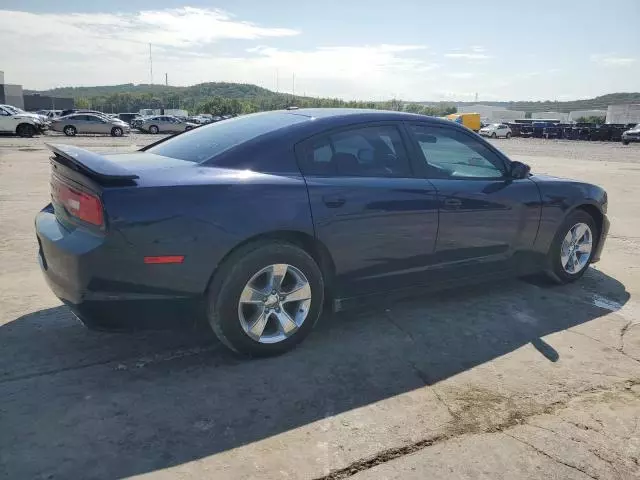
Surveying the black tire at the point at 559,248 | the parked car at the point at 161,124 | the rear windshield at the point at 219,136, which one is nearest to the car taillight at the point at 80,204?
the rear windshield at the point at 219,136

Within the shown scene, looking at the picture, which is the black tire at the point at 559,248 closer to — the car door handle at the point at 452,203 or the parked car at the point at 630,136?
the car door handle at the point at 452,203

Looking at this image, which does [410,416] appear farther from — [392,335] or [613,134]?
[613,134]

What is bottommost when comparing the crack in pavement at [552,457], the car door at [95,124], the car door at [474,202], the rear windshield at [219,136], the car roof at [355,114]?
the crack in pavement at [552,457]

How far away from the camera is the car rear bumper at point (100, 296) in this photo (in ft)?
9.00

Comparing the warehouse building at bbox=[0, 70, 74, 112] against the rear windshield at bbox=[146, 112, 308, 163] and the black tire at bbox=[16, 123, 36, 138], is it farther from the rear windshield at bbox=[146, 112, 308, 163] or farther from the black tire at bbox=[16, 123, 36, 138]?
the rear windshield at bbox=[146, 112, 308, 163]

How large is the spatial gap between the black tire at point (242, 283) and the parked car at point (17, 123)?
89.8 feet

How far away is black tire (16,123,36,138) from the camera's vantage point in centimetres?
2588

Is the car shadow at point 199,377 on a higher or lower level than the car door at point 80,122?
lower

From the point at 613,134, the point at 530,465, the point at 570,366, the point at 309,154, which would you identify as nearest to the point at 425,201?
the point at 309,154

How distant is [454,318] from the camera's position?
13.0ft

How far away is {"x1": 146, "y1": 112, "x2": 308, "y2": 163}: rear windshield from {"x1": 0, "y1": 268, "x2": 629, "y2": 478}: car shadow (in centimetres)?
124

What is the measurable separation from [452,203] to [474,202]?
0.78 feet

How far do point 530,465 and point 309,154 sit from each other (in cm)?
213

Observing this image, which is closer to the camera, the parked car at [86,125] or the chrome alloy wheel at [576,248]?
the chrome alloy wheel at [576,248]
